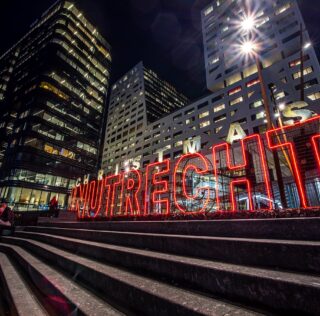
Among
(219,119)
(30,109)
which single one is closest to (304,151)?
(219,119)

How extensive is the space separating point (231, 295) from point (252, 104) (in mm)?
49550

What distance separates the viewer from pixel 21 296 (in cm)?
364

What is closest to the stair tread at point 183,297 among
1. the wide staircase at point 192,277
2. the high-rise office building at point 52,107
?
the wide staircase at point 192,277

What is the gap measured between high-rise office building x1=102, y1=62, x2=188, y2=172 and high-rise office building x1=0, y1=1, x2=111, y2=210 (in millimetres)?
19174

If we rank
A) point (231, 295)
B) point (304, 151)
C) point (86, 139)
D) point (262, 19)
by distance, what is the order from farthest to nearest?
point (86, 139), point (262, 19), point (304, 151), point (231, 295)

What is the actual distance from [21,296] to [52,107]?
52.1m

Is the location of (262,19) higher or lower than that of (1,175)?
higher

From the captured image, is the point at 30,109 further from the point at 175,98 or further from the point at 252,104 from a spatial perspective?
the point at 175,98

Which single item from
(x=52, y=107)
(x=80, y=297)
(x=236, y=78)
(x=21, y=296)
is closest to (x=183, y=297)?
(x=80, y=297)

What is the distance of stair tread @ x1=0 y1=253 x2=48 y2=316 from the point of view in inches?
123

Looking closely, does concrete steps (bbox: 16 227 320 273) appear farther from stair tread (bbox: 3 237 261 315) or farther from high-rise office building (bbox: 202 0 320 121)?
high-rise office building (bbox: 202 0 320 121)

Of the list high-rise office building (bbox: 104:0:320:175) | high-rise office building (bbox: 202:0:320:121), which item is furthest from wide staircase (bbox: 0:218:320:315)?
high-rise office building (bbox: 202:0:320:121)

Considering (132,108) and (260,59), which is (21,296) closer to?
(260,59)

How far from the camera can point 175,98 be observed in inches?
4483
